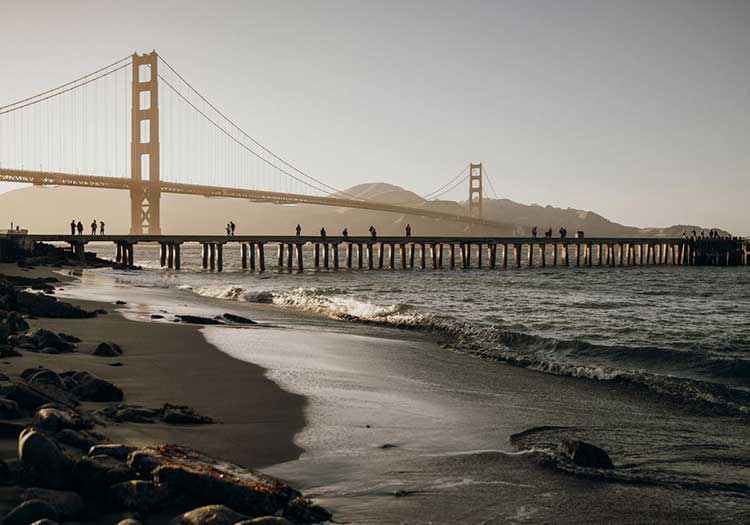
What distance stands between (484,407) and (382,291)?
2122 cm

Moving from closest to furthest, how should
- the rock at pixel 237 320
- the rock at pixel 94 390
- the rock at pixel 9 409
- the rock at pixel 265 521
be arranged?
the rock at pixel 265 521 < the rock at pixel 9 409 < the rock at pixel 94 390 < the rock at pixel 237 320

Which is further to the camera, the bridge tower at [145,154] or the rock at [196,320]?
the bridge tower at [145,154]

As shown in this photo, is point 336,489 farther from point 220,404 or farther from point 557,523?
point 220,404

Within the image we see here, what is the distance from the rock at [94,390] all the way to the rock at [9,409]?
129 cm

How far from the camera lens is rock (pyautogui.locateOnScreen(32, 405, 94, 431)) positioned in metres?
4.70

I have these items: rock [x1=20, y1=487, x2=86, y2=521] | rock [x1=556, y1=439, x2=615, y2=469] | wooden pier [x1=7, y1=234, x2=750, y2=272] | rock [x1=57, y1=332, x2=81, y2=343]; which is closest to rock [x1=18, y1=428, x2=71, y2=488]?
rock [x1=20, y1=487, x2=86, y2=521]

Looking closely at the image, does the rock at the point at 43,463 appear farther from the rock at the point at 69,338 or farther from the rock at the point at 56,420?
the rock at the point at 69,338

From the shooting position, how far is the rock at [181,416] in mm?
5961

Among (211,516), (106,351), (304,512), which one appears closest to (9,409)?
(211,516)

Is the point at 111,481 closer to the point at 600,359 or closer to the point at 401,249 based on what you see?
the point at 600,359

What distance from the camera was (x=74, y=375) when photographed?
6836 mm

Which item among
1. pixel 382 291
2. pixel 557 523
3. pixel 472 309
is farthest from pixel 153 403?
pixel 382 291

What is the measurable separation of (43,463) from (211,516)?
1.04m

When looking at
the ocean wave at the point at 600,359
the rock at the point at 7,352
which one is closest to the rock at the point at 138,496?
the rock at the point at 7,352
